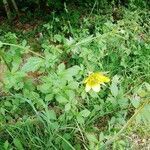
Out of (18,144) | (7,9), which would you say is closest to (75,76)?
(18,144)

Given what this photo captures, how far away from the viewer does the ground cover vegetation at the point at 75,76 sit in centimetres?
253

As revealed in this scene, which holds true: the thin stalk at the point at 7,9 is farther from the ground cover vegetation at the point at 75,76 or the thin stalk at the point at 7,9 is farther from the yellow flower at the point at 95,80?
the yellow flower at the point at 95,80

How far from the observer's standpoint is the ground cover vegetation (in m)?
2.53

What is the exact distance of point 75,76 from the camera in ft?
9.96

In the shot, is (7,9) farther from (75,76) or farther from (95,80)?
(95,80)

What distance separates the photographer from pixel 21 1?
4.36m

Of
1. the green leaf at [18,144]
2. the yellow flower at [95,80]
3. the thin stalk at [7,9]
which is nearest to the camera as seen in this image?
the yellow flower at [95,80]

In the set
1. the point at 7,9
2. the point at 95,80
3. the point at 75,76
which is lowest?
the point at 75,76

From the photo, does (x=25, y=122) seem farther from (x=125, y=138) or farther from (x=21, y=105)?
(x=125, y=138)

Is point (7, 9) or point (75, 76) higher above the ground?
point (7, 9)

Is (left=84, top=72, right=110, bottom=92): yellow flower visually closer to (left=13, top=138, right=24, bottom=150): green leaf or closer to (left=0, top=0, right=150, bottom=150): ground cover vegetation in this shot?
(left=0, top=0, right=150, bottom=150): ground cover vegetation

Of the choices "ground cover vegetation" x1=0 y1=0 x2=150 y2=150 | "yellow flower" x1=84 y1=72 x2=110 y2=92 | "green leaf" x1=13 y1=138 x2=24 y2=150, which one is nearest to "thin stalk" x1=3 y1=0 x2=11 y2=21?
"ground cover vegetation" x1=0 y1=0 x2=150 y2=150

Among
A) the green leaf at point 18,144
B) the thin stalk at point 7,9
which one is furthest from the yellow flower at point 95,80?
the thin stalk at point 7,9

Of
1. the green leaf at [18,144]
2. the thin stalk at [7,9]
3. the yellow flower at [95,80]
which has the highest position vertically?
the yellow flower at [95,80]
